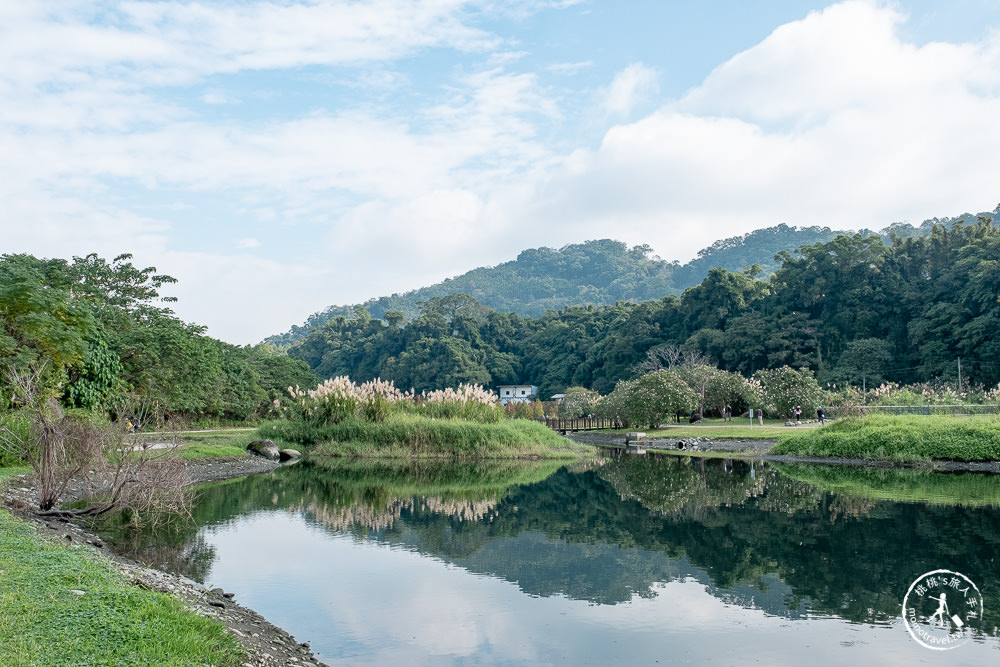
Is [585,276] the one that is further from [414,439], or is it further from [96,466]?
[96,466]

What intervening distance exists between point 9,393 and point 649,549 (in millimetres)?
13970

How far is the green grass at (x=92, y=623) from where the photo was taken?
4301 mm

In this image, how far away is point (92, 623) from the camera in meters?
4.76

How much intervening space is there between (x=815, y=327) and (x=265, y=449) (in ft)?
141

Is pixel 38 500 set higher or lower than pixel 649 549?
higher

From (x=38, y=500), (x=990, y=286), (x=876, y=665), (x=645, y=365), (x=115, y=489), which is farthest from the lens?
(x=645, y=365)

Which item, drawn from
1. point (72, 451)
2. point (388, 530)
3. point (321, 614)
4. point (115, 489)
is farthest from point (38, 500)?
point (321, 614)

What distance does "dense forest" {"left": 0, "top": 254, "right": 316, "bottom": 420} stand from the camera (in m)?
16.7

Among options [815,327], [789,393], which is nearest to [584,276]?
[815,327]

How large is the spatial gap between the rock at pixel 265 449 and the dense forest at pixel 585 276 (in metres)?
106

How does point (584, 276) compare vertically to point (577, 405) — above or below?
above

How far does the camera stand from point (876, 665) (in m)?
5.95

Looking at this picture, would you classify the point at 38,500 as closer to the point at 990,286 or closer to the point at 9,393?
the point at 9,393

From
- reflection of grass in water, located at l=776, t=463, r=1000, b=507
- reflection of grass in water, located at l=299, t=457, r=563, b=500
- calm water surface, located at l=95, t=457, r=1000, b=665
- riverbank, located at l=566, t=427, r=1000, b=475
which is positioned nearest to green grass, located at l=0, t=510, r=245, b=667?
calm water surface, located at l=95, t=457, r=1000, b=665
